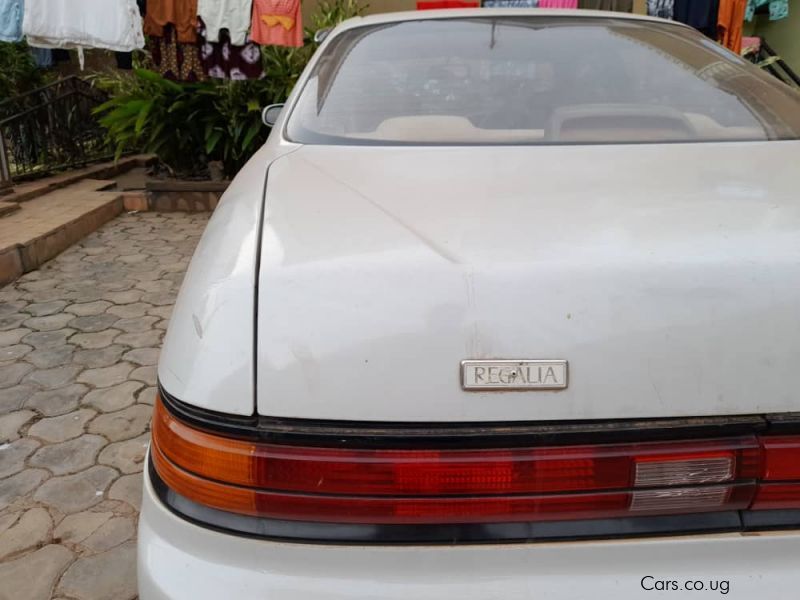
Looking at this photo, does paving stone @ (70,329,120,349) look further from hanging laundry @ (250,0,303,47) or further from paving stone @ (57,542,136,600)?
hanging laundry @ (250,0,303,47)

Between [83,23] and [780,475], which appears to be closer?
[780,475]

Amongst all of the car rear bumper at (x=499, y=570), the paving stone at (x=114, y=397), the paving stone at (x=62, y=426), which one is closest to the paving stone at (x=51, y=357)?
the paving stone at (x=114, y=397)

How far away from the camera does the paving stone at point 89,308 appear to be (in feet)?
12.7

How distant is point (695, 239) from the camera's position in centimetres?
94

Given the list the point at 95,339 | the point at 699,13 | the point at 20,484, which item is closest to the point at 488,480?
the point at 20,484

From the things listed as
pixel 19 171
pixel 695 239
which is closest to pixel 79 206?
pixel 19 171

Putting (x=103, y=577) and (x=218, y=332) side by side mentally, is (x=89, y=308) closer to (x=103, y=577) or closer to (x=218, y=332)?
(x=103, y=577)

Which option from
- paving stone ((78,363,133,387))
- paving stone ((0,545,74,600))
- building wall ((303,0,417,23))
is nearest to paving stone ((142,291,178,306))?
paving stone ((78,363,133,387))

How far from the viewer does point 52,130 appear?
24.6ft

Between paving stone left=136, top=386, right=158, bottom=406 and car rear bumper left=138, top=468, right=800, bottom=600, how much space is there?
2027mm

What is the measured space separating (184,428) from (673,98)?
5.24 feet

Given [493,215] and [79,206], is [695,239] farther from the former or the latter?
[79,206]

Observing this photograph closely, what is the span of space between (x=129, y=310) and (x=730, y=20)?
19.5ft

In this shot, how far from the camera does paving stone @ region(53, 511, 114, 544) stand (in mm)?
1993
